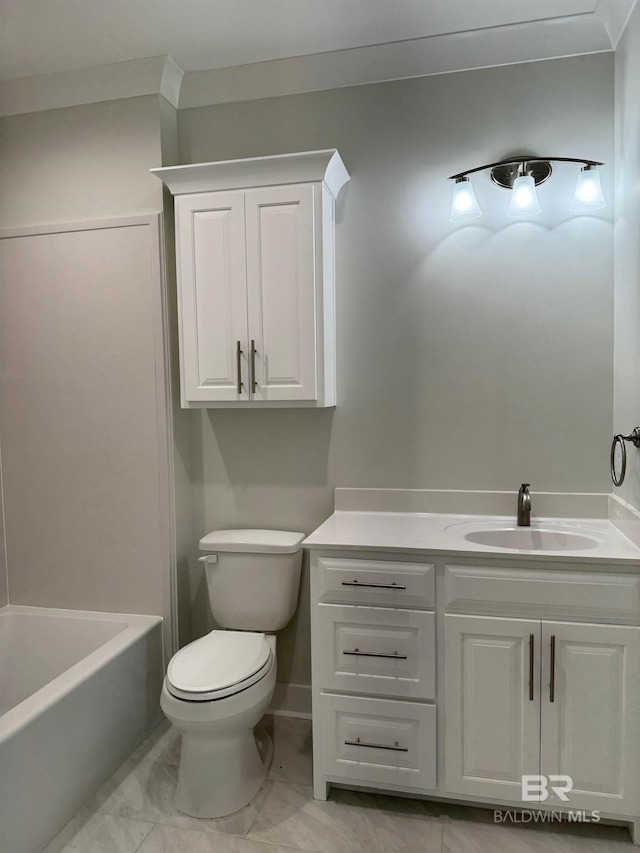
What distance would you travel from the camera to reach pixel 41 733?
1.78m

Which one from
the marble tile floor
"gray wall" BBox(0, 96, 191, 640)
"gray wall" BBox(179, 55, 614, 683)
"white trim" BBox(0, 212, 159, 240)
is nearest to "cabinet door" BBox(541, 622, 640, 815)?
the marble tile floor

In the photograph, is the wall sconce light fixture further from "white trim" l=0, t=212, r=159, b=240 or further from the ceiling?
"white trim" l=0, t=212, r=159, b=240

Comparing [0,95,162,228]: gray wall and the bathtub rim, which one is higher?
[0,95,162,228]: gray wall

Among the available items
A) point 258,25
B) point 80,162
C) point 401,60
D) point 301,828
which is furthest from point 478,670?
point 80,162

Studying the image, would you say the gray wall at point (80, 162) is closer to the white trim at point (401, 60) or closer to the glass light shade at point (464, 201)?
the white trim at point (401, 60)

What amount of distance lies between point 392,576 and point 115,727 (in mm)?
1155

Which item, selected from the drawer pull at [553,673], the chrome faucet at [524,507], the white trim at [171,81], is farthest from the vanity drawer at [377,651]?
the white trim at [171,81]

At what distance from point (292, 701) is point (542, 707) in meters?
1.10

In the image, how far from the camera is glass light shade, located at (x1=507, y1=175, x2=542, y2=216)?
2.09 meters

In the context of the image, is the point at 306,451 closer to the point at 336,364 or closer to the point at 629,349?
the point at 336,364

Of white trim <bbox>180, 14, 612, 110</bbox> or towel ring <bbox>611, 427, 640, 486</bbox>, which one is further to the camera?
white trim <bbox>180, 14, 612, 110</bbox>

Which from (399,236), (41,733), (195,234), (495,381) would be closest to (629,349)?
(495,381)

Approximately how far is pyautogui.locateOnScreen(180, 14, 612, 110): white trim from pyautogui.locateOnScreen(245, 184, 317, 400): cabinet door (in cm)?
52

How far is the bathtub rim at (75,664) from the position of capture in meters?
1.74
